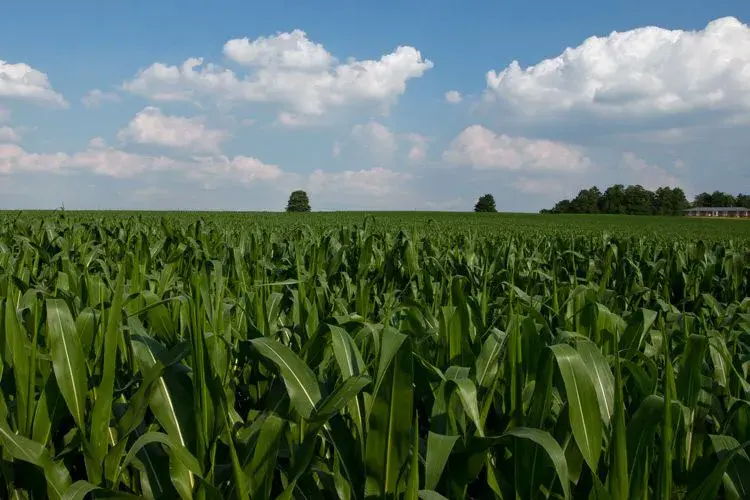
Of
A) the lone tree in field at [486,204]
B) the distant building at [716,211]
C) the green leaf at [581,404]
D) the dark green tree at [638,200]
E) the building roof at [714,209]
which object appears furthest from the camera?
the building roof at [714,209]

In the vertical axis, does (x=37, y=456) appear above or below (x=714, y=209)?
below

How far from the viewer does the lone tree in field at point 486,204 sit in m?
112

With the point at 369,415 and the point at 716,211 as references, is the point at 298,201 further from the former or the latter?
the point at 369,415

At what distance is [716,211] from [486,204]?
64.0m

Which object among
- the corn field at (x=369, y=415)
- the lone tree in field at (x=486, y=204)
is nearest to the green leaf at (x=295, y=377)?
the corn field at (x=369, y=415)

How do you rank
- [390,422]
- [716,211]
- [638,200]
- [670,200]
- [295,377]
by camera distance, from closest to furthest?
[390,422], [295,377], [638,200], [670,200], [716,211]

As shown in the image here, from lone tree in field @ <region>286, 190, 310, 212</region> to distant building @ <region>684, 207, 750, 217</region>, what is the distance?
276 ft

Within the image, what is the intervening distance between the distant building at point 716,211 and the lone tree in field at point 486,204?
2079 inches

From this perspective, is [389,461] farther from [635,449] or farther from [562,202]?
[562,202]

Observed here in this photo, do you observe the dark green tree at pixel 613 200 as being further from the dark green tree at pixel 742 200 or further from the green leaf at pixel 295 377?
the green leaf at pixel 295 377

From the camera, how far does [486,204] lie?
113 m

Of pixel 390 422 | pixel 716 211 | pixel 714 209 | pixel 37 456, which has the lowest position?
pixel 37 456

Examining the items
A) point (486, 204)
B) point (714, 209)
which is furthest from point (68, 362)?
point (714, 209)

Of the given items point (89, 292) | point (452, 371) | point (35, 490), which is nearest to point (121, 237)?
point (89, 292)
